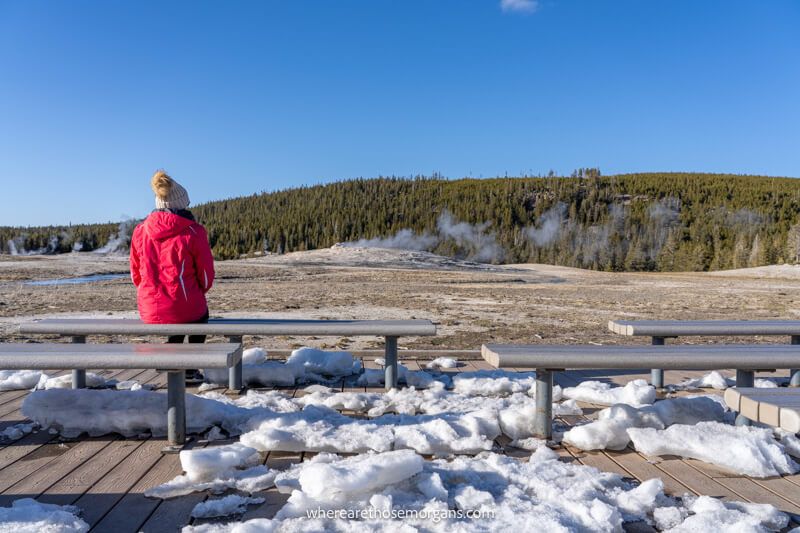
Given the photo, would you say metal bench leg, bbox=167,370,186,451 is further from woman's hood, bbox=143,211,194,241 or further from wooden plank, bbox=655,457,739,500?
wooden plank, bbox=655,457,739,500

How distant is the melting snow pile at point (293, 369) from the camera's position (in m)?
4.94

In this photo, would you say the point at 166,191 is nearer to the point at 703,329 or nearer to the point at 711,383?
the point at 703,329

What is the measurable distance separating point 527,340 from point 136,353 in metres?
6.27

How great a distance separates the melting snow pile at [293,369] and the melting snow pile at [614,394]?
2004 millimetres

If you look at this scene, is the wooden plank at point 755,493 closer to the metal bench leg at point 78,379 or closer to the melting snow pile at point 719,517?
the melting snow pile at point 719,517

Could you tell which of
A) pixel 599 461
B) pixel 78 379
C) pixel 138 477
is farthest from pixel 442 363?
pixel 138 477

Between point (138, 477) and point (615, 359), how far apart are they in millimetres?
2695

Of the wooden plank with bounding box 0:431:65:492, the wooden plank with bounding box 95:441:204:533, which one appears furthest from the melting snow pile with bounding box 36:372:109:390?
the wooden plank with bounding box 95:441:204:533

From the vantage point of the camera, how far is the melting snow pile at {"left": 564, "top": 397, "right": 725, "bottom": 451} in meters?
3.38

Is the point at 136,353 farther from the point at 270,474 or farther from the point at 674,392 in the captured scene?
the point at 674,392

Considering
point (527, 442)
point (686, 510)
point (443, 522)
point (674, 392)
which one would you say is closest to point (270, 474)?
point (443, 522)

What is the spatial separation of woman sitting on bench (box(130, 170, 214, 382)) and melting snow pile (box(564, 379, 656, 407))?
3.09 m

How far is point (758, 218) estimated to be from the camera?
8156 centimetres

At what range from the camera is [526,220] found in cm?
Result: 9506
